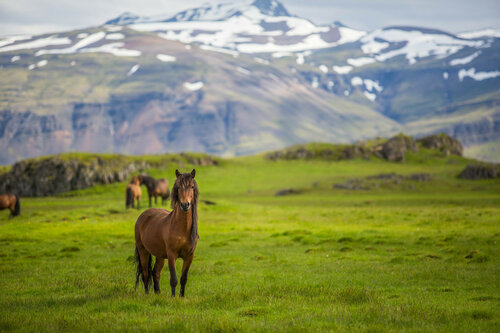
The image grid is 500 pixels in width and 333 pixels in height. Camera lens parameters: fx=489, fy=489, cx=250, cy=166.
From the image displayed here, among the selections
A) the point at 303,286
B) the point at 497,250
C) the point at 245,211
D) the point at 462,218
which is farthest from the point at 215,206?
the point at 303,286

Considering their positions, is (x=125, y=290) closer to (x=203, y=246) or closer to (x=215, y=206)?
(x=203, y=246)

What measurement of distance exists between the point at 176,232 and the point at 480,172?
123993 millimetres

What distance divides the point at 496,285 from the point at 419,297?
3948 millimetres

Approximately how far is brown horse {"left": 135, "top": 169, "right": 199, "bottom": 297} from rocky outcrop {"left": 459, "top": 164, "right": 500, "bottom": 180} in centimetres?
12087

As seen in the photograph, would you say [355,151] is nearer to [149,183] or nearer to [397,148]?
[397,148]

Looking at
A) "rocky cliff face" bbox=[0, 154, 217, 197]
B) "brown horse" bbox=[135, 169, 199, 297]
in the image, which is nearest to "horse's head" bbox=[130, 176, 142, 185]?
"brown horse" bbox=[135, 169, 199, 297]

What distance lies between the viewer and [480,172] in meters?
124

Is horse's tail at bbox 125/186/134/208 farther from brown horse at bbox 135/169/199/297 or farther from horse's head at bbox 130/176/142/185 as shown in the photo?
brown horse at bbox 135/169/199/297

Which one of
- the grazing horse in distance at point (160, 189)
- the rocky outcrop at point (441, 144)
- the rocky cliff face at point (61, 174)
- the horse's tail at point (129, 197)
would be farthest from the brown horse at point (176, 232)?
the rocky outcrop at point (441, 144)

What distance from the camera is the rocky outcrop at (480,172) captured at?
12356 cm

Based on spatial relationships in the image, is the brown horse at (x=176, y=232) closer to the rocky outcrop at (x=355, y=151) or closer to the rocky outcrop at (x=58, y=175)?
the rocky outcrop at (x=58, y=175)

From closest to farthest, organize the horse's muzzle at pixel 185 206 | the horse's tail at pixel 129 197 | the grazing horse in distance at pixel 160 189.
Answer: the horse's muzzle at pixel 185 206, the horse's tail at pixel 129 197, the grazing horse in distance at pixel 160 189

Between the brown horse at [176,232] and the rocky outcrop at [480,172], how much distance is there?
397ft

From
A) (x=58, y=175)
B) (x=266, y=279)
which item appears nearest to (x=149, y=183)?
(x=266, y=279)
